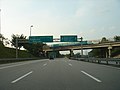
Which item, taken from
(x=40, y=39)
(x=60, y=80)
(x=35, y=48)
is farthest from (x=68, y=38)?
(x=35, y=48)

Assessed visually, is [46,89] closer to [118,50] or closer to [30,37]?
[30,37]

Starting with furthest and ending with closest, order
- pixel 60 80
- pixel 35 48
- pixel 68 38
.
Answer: pixel 35 48
pixel 68 38
pixel 60 80

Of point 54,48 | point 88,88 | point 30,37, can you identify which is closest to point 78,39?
point 30,37

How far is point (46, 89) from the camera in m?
8.26

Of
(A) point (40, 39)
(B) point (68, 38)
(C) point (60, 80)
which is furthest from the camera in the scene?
(B) point (68, 38)

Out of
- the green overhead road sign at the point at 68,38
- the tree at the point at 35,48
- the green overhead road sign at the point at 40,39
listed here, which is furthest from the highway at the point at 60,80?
the tree at the point at 35,48

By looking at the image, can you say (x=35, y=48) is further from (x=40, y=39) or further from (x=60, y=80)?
(x=60, y=80)

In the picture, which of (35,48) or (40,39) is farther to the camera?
(35,48)

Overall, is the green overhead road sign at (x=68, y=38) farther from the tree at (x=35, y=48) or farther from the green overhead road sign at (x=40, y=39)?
the tree at (x=35, y=48)

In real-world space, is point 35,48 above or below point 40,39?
below

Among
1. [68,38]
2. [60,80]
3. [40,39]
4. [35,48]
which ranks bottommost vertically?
[60,80]

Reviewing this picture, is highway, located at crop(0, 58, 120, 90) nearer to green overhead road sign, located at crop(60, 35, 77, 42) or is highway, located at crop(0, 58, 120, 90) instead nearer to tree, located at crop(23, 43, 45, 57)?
green overhead road sign, located at crop(60, 35, 77, 42)

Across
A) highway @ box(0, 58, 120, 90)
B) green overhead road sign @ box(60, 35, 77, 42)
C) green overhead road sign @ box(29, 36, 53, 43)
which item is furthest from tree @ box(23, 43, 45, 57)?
highway @ box(0, 58, 120, 90)

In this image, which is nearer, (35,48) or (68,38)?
(68,38)
